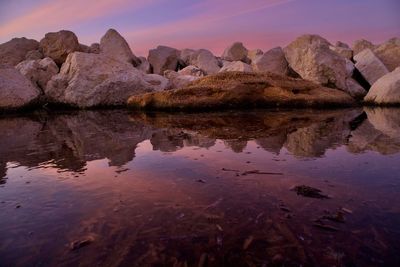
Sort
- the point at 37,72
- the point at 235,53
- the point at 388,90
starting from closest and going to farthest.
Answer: the point at 388,90 < the point at 37,72 < the point at 235,53

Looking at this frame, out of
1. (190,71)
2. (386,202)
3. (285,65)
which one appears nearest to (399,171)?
(386,202)

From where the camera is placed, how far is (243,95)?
33.4ft

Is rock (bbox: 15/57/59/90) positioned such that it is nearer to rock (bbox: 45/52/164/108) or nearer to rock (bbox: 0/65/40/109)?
rock (bbox: 45/52/164/108)

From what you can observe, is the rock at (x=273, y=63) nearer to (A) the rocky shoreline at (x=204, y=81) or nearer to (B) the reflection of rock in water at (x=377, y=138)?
(A) the rocky shoreline at (x=204, y=81)

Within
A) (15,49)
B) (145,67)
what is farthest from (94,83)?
(145,67)

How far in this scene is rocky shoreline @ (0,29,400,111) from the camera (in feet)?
33.7

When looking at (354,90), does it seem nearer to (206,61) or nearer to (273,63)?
(273,63)

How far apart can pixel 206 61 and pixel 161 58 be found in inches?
135

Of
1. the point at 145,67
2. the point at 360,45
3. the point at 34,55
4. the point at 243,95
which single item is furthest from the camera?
the point at 360,45

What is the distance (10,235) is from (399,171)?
314cm

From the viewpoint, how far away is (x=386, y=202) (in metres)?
2.30

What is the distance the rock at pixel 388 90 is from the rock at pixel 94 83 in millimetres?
8054

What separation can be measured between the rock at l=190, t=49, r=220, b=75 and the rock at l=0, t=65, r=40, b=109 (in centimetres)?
1258

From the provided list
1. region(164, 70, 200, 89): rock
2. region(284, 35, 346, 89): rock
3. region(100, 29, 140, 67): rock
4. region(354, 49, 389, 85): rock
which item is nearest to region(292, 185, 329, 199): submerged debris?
region(284, 35, 346, 89): rock
